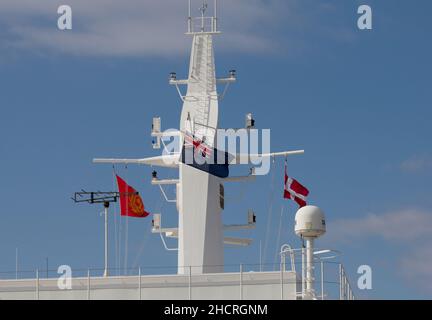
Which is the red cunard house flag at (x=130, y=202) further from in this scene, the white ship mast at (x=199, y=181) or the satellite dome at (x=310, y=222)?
the satellite dome at (x=310, y=222)

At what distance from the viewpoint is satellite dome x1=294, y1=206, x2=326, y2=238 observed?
7581 centimetres

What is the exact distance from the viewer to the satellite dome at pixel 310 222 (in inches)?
2985

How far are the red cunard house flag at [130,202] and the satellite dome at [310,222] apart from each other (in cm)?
1461

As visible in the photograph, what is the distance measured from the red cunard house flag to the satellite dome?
14.6 metres

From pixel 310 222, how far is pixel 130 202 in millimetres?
15399

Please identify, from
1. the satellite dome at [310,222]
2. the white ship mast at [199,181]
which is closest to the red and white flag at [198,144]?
the white ship mast at [199,181]

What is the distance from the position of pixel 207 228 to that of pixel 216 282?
9750 mm

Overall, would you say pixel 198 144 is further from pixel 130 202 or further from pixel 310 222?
pixel 310 222

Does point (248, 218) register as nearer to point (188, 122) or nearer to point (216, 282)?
point (188, 122)

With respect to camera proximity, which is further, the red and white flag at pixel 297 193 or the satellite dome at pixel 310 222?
the red and white flag at pixel 297 193

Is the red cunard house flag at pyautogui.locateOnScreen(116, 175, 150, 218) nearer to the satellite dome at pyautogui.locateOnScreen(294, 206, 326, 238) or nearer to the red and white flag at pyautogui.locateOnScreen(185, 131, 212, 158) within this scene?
the red and white flag at pyautogui.locateOnScreen(185, 131, 212, 158)

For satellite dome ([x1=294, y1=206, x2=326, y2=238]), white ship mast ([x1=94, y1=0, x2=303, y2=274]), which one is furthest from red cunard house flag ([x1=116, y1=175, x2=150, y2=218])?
satellite dome ([x1=294, y1=206, x2=326, y2=238])
